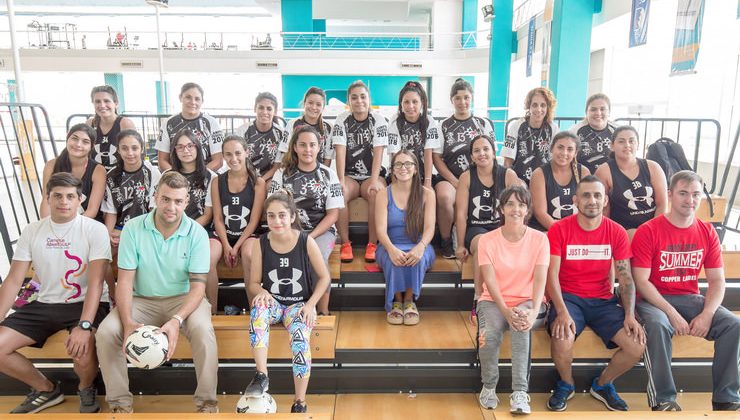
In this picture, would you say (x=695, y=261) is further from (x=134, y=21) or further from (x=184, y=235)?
Result: (x=134, y=21)

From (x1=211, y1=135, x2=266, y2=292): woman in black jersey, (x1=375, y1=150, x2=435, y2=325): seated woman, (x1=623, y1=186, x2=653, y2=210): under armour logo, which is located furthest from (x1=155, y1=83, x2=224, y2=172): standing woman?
(x1=623, y1=186, x2=653, y2=210): under armour logo

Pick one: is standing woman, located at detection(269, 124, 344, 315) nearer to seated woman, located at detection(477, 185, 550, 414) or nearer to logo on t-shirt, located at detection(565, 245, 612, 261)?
seated woman, located at detection(477, 185, 550, 414)

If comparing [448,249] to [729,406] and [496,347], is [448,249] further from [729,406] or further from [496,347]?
[729,406]

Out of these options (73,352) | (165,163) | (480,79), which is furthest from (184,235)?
(480,79)

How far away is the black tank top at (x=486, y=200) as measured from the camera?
356cm

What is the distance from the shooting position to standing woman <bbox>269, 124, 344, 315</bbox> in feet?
11.4

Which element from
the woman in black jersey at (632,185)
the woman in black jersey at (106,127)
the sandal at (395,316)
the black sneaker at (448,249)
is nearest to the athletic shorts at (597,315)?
the woman in black jersey at (632,185)

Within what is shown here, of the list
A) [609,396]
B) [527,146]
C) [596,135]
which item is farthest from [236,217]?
[596,135]

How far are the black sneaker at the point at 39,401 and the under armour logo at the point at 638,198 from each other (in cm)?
382

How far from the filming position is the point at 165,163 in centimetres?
406

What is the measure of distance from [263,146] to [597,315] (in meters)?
2.95

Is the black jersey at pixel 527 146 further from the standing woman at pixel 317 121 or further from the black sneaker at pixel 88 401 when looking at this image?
the black sneaker at pixel 88 401

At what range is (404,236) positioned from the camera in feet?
11.3

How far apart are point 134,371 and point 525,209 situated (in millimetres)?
2485
